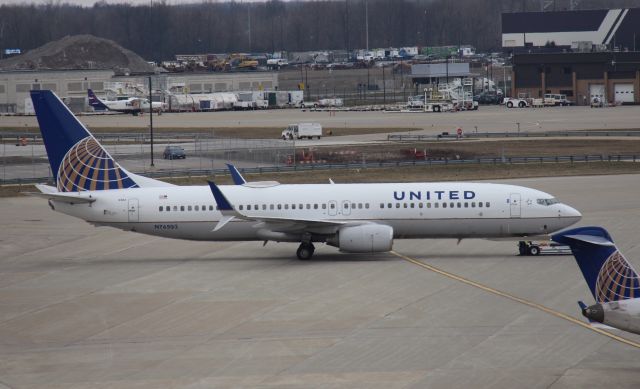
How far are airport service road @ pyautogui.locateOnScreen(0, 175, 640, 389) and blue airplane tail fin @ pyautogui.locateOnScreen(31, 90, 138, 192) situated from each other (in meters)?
4.01

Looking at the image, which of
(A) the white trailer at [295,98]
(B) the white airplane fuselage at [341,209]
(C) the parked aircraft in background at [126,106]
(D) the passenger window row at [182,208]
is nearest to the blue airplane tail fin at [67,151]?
(B) the white airplane fuselage at [341,209]

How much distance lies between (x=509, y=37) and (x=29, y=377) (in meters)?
167

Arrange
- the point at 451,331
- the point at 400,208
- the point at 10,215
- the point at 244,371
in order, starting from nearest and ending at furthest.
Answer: the point at 244,371
the point at 451,331
the point at 400,208
the point at 10,215

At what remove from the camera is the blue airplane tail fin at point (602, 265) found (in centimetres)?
2766

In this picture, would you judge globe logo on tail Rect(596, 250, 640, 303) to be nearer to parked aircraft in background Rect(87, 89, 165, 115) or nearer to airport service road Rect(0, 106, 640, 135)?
airport service road Rect(0, 106, 640, 135)

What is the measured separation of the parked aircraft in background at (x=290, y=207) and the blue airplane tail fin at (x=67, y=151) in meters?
0.05

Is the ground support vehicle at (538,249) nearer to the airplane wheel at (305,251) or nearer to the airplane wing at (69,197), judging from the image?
the airplane wheel at (305,251)

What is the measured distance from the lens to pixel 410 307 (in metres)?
39.0

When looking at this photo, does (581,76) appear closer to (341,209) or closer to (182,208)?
(341,209)

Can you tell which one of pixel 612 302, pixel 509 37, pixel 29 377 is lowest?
pixel 29 377

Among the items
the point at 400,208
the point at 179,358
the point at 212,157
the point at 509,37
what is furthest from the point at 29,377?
the point at 509,37

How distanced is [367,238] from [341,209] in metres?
2.15

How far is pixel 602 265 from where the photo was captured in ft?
91.7

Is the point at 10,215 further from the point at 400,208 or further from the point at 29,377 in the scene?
the point at 29,377
